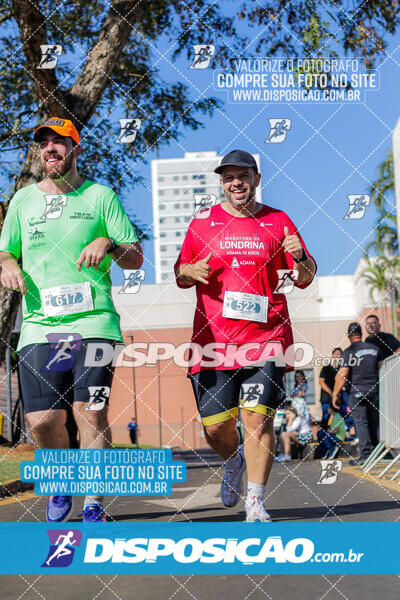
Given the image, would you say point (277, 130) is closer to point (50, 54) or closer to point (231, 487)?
point (231, 487)

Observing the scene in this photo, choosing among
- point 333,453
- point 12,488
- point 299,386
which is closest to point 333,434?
point 333,453

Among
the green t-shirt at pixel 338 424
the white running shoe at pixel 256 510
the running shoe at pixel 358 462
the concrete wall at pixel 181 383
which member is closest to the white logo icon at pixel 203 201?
the white running shoe at pixel 256 510

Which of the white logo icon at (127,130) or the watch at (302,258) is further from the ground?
the white logo icon at (127,130)

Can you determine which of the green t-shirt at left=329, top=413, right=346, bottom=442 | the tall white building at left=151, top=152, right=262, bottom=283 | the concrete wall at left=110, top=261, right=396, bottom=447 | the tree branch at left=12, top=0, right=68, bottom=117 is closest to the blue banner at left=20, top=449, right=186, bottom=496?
the tall white building at left=151, top=152, right=262, bottom=283

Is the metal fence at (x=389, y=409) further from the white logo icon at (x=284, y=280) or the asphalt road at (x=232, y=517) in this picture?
the white logo icon at (x=284, y=280)

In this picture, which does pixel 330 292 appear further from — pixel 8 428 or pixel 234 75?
pixel 234 75

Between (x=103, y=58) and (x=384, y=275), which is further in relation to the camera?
(x=384, y=275)

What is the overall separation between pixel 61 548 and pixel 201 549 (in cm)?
47

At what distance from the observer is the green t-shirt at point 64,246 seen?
12.7 ft

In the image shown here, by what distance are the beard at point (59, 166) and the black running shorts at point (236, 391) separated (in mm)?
1202

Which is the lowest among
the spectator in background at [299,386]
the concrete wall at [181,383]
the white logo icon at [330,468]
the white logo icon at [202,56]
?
the concrete wall at [181,383]

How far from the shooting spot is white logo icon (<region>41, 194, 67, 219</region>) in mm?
3988

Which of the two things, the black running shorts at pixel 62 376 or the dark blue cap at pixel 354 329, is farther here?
the dark blue cap at pixel 354 329

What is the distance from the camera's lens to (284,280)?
4.07m
